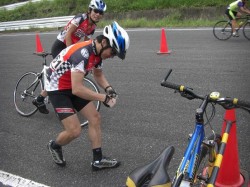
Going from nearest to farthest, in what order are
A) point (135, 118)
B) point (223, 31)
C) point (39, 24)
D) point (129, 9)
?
point (135, 118) → point (223, 31) → point (129, 9) → point (39, 24)

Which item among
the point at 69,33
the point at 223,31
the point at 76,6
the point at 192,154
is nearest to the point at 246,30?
the point at 223,31

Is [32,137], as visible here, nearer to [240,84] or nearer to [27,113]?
[27,113]

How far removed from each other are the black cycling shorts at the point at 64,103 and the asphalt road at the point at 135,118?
82 cm

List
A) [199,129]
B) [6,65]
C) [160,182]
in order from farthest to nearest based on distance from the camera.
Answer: [6,65] → [199,129] → [160,182]

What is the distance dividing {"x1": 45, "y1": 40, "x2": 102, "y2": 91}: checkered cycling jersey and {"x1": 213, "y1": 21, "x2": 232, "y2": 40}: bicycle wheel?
844 cm

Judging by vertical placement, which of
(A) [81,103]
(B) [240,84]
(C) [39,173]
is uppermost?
(A) [81,103]

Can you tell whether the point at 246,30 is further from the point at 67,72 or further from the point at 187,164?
the point at 187,164

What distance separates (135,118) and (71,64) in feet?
7.36

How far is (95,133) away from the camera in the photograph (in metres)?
4.34

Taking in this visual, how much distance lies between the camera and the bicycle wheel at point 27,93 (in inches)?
247

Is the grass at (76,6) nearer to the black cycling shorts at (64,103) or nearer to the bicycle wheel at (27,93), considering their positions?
the bicycle wheel at (27,93)

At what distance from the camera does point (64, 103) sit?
4168 mm

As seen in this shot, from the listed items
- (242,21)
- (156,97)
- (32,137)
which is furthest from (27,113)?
(242,21)

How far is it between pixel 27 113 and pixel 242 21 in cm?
890
